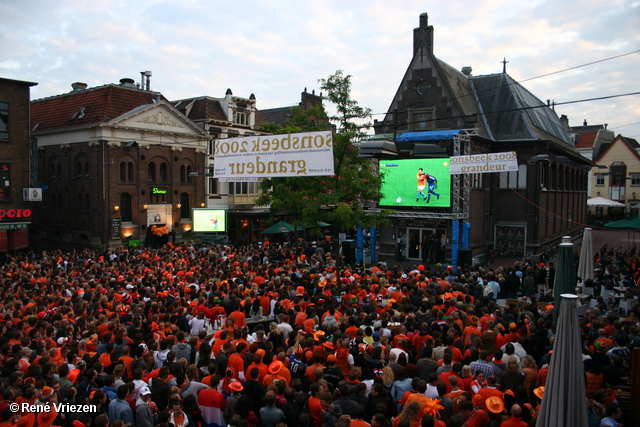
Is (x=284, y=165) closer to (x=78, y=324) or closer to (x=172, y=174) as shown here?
(x=78, y=324)

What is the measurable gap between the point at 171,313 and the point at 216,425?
5487mm

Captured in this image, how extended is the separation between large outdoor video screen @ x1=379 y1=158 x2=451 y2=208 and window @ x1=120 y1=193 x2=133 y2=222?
62.9 feet

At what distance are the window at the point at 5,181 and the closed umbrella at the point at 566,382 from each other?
3298 centimetres

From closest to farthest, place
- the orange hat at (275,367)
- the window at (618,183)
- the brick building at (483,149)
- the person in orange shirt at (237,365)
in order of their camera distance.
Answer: the orange hat at (275,367) → the person in orange shirt at (237,365) → the brick building at (483,149) → the window at (618,183)

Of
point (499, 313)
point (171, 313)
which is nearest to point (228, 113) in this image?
point (171, 313)

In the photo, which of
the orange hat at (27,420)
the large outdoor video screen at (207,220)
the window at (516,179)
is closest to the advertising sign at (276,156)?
the orange hat at (27,420)

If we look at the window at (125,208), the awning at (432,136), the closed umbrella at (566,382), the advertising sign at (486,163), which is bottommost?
the closed umbrella at (566,382)

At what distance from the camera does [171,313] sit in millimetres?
11875

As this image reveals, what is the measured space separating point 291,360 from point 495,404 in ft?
11.2

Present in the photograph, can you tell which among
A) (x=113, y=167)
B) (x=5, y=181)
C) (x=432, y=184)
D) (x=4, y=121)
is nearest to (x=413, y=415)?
(x=432, y=184)

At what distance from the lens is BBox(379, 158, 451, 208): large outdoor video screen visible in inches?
1035

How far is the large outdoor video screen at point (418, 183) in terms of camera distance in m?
26.3

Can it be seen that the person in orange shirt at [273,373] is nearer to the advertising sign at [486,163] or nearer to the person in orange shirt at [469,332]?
the person in orange shirt at [469,332]

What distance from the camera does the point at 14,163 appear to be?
2956 cm
